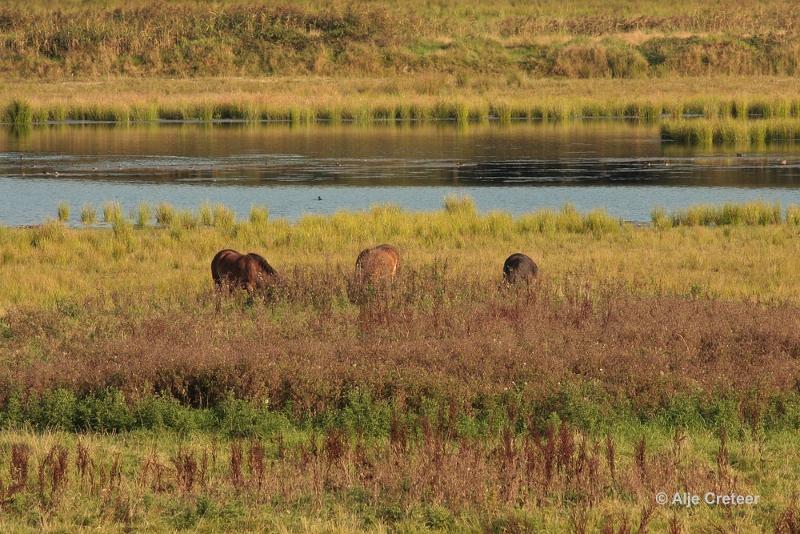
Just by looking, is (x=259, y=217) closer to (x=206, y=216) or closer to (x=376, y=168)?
(x=206, y=216)

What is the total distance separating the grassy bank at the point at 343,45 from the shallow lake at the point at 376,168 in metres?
14.4

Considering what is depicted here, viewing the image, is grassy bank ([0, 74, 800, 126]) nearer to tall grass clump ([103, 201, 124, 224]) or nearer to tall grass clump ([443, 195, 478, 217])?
tall grass clump ([443, 195, 478, 217])

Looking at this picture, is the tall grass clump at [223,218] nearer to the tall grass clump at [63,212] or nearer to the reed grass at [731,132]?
the tall grass clump at [63,212]

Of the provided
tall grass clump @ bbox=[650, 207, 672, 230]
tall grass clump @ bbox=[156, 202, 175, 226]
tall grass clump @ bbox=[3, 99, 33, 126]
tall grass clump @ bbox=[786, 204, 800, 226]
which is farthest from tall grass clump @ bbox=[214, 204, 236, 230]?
tall grass clump @ bbox=[3, 99, 33, 126]

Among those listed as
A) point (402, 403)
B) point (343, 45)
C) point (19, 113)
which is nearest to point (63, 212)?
point (402, 403)

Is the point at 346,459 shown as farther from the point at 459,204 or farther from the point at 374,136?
the point at 374,136

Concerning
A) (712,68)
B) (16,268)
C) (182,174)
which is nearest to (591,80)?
(712,68)

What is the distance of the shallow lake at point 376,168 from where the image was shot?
27.3 m

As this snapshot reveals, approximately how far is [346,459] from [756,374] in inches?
146

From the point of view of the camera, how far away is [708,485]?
23.9 ft

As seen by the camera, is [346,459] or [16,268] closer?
[346,459]

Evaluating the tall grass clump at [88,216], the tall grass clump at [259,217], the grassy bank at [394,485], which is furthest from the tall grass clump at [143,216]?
the grassy bank at [394,485]

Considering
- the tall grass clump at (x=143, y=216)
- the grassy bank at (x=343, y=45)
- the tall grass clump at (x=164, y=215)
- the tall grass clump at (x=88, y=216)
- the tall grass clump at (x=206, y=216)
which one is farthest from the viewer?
the grassy bank at (x=343, y=45)

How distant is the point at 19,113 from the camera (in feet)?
158
